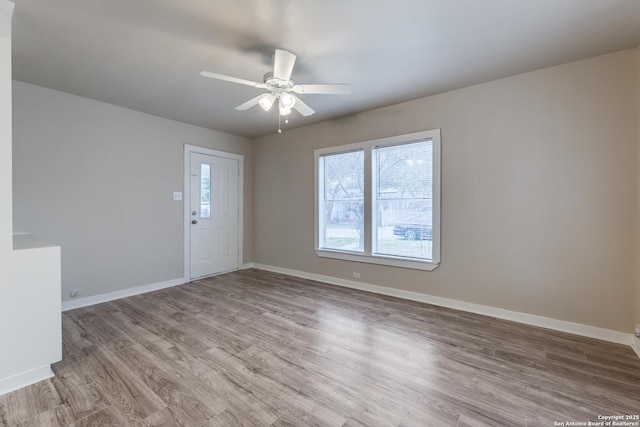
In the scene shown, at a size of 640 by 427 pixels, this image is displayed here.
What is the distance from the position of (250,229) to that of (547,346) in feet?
15.2

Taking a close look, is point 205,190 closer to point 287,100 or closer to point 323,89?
point 287,100

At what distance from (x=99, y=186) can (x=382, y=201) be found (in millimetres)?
3732

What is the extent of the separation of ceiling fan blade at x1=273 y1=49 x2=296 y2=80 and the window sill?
2.59 metres

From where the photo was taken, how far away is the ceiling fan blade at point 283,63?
214 cm

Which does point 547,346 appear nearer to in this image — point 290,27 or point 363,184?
point 363,184

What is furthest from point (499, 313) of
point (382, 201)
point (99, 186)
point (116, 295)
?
point (99, 186)

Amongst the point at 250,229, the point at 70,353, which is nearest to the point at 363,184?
the point at 250,229

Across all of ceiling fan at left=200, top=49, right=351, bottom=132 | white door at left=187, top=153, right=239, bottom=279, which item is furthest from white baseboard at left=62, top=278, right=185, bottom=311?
ceiling fan at left=200, top=49, right=351, bottom=132

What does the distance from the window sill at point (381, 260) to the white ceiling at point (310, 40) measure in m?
2.10

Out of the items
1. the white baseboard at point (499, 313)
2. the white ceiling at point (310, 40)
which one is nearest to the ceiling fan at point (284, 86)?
the white ceiling at point (310, 40)

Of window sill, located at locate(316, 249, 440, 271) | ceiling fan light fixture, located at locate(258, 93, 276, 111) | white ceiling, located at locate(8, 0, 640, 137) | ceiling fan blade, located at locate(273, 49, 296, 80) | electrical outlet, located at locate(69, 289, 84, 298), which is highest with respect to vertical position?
white ceiling, located at locate(8, 0, 640, 137)

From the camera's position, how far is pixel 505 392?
178 centimetres

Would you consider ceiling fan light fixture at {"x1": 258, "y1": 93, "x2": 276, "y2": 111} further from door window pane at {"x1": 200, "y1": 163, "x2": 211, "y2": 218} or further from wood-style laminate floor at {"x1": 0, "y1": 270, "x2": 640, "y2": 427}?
door window pane at {"x1": 200, "y1": 163, "x2": 211, "y2": 218}

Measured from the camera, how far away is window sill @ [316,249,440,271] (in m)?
3.45
